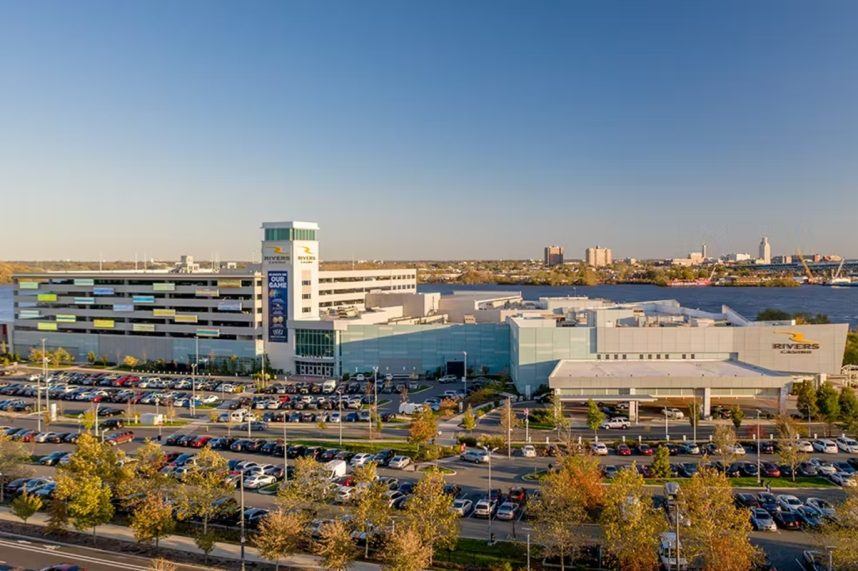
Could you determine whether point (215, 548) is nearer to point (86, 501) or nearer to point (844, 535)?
point (86, 501)

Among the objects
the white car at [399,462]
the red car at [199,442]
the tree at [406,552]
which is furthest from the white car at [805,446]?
the red car at [199,442]

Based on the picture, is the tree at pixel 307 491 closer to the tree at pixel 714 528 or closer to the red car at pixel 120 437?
the tree at pixel 714 528

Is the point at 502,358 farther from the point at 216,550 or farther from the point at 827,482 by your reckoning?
the point at 216,550

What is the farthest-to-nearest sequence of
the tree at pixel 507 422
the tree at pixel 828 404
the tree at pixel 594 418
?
the tree at pixel 828 404 < the tree at pixel 594 418 < the tree at pixel 507 422

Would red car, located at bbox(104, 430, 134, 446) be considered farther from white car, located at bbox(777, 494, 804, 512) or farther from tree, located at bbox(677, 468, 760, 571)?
white car, located at bbox(777, 494, 804, 512)

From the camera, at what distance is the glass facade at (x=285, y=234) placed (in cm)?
4497

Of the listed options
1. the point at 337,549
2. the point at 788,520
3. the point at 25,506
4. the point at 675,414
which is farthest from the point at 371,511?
the point at 675,414

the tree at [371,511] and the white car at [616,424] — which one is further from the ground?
the tree at [371,511]

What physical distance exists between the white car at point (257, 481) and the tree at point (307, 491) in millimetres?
4610

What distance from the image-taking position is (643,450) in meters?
25.7

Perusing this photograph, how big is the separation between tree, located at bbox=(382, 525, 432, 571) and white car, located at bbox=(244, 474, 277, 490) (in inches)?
335

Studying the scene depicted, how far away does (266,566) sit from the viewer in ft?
52.8

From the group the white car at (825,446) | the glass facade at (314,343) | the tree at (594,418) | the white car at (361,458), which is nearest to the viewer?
the white car at (361,458)

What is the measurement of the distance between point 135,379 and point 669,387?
1277 inches
